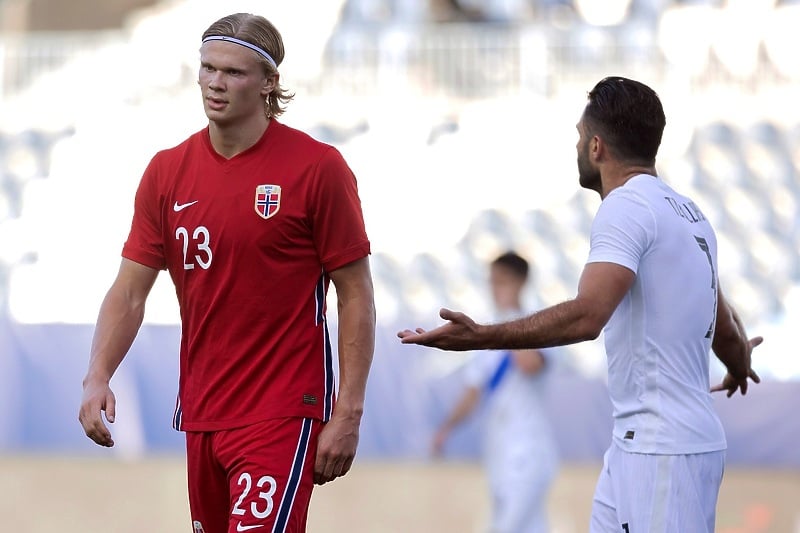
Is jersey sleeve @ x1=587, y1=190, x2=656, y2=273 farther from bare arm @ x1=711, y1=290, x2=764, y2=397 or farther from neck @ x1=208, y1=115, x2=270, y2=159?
neck @ x1=208, y1=115, x2=270, y2=159

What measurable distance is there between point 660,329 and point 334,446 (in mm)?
983

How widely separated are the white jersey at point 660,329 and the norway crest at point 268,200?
3.01ft

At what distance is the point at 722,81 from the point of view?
19.6 metres

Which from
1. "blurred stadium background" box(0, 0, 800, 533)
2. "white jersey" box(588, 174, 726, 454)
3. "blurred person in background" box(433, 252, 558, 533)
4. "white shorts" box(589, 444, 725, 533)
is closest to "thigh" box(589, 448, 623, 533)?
"white shorts" box(589, 444, 725, 533)

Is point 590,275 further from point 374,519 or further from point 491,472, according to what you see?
point 374,519

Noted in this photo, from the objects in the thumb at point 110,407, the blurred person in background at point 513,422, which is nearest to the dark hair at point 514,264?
the blurred person in background at point 513,422

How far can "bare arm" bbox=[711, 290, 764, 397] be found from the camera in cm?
439

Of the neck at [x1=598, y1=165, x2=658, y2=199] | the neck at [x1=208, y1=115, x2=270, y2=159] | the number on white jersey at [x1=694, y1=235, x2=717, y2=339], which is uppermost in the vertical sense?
the neck at [x1=208, y1=115, x2=270, y2=159]

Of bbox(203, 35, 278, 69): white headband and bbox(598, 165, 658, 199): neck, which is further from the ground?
bbox(203, 35, 278, 69): white headband

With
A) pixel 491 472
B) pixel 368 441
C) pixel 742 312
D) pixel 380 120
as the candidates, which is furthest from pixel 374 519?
pixel 380 120

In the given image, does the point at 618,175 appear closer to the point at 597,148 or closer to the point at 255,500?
the point at 597,148

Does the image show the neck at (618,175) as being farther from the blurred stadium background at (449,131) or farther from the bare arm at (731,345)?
the blurred stadium background at (449,131)

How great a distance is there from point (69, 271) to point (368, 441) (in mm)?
6568

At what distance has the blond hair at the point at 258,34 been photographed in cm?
405
